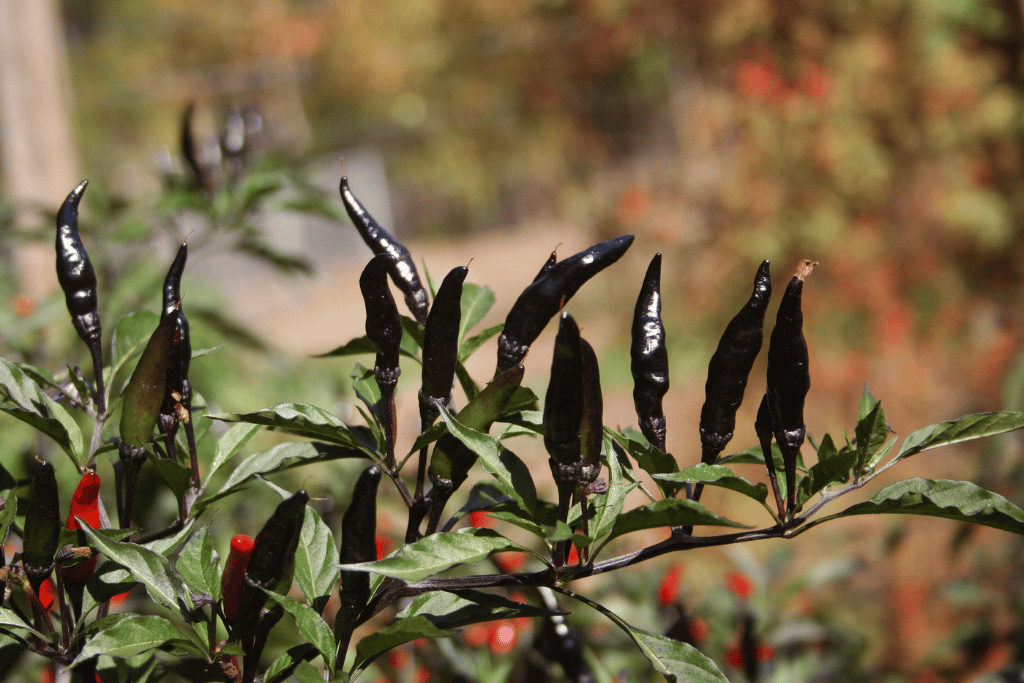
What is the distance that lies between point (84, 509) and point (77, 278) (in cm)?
21

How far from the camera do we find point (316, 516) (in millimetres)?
773

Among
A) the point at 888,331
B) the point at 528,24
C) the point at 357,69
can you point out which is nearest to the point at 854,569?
the point at 888,331

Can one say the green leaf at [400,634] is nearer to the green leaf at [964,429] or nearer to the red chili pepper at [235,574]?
the red chili pepper at [235,574]

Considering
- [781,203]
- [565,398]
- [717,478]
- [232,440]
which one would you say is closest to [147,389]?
[232,440]

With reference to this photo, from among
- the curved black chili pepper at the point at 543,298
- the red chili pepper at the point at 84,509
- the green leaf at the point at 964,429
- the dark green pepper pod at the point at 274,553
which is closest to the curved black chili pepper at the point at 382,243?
the curved black chili pepper at the point at 543,298

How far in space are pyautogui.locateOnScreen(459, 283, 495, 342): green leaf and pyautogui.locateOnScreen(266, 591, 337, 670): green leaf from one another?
306mm

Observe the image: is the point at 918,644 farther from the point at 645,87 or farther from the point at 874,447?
the point at 645,87

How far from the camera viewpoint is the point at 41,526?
649 millimetres

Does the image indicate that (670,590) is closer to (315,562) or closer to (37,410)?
(315,562)

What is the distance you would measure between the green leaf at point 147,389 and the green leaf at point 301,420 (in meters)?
0.05

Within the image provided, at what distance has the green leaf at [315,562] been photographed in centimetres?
74

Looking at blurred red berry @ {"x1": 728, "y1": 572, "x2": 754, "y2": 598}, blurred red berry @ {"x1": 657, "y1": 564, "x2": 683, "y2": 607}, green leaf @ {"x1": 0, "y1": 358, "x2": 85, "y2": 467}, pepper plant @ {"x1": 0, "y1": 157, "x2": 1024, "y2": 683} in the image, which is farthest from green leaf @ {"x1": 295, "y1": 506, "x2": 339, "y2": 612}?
blurred red berry @ {"x1": 728, "y1": 572, "x2": 754, "y2": 598}

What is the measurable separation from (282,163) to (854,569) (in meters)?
1.60

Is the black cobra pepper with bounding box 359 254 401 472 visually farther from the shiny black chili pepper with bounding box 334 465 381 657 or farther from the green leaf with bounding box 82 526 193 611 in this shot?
the green leaf with bounding box 82 526 193 611
